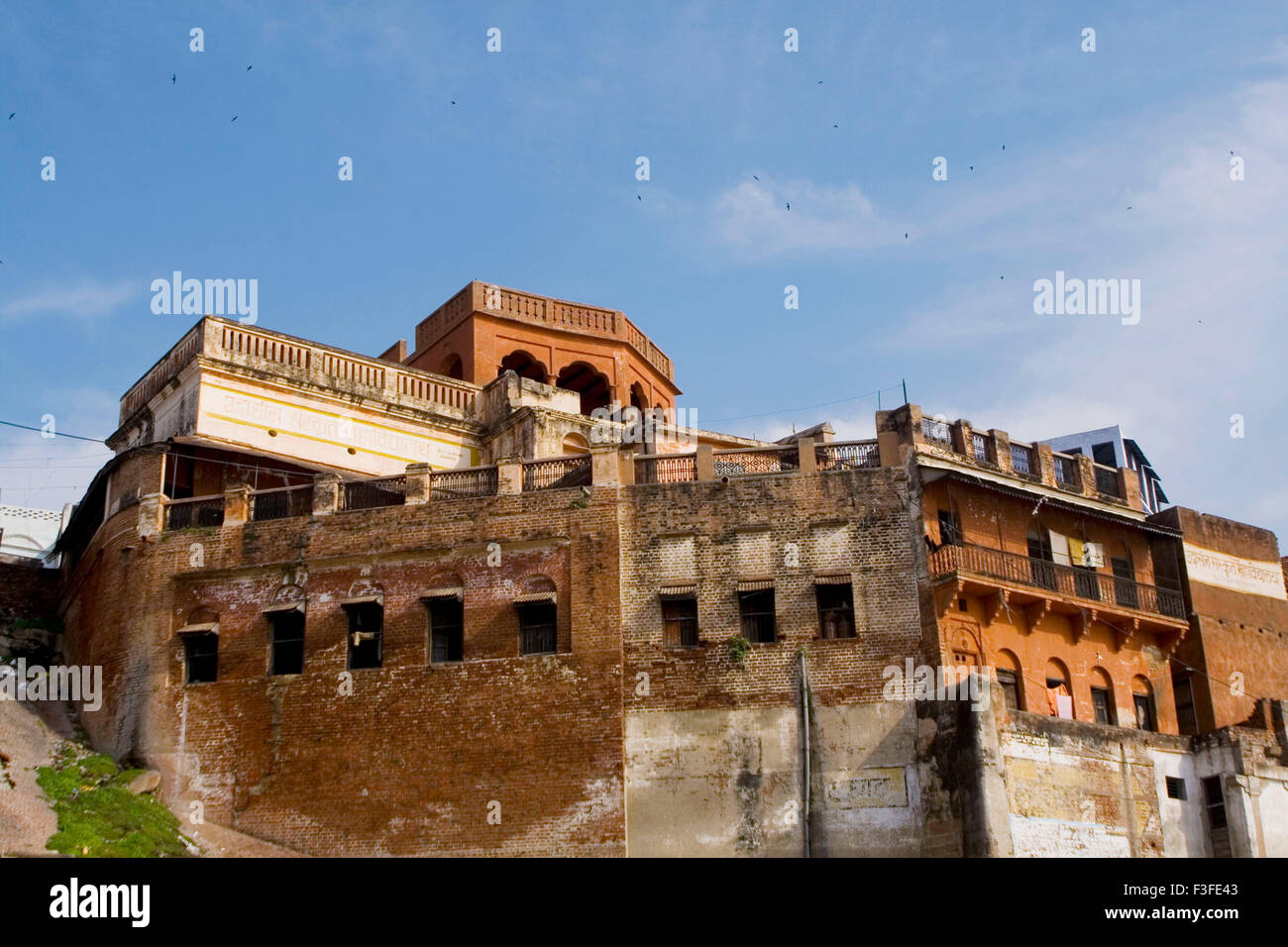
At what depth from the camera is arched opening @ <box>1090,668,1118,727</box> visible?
31609mm

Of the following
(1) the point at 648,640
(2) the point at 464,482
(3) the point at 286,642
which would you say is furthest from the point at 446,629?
(1) the point at 648,640

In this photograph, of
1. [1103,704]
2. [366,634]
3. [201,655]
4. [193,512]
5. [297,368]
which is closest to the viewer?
[366,634]

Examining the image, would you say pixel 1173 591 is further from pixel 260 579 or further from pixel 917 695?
pixel 260 579

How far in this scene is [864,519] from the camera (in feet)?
98.3

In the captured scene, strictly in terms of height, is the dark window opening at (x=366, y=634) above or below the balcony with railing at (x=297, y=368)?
below

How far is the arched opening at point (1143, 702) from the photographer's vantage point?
32.2 metres

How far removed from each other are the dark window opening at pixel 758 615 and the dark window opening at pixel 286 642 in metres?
8.48

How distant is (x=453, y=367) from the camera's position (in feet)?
130

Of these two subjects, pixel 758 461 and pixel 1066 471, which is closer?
pixel 758 461

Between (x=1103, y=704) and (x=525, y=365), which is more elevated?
(x=525, y=365)

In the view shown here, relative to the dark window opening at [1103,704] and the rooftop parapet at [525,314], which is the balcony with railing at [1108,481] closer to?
the dark window opening at [1103,704]

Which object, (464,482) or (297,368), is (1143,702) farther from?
(297,368)

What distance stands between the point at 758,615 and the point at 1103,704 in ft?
25.3

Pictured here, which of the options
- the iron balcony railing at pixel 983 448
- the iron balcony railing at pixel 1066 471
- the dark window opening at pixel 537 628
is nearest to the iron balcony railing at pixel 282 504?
the dark window opening at pixel 537 628
